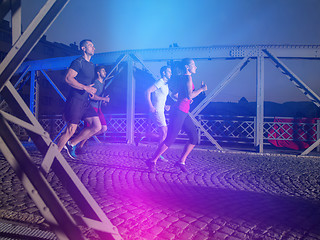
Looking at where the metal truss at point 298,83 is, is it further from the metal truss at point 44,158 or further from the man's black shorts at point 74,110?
the metal truss at point 44,158

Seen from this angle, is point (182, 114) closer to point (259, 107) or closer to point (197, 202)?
point (197, 202)

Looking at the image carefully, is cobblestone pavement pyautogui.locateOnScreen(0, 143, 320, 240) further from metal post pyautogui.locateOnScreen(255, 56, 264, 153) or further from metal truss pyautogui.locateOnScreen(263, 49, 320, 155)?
metal truss pyautogui.locateOnScreen(263, 49, 320, 155)

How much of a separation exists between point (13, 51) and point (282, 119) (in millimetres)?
10709

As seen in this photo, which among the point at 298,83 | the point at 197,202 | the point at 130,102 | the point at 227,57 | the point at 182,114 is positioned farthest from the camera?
the point at 130,102

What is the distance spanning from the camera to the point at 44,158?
1409mm

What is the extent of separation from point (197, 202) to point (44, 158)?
186 cm

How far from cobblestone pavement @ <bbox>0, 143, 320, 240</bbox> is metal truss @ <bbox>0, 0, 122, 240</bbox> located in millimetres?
594

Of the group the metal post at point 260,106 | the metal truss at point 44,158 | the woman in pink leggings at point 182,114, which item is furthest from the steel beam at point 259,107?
the metal truss at point 44,158

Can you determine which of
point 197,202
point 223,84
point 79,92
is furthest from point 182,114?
point 223,84

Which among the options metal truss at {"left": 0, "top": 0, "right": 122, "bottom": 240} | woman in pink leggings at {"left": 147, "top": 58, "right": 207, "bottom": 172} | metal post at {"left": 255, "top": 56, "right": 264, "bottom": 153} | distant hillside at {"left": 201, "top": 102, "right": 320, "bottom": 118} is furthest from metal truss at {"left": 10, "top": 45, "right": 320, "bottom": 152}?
distant hillside at {"left": 201, "top": 102, "right": 320, "bottom": 118}

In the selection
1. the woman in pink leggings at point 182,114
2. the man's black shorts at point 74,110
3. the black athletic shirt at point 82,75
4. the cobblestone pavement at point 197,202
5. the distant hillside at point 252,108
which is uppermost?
the distant hillside at point 252,108

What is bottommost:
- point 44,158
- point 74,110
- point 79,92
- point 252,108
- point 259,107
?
point 44,158

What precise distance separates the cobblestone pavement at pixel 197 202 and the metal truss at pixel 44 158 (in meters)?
0.59

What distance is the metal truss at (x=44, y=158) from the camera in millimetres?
1199
